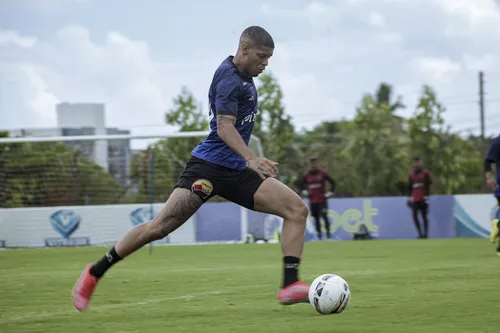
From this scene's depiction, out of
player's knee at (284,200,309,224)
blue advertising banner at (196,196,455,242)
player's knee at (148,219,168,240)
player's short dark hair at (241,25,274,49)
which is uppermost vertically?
player's short dark hair at (241,25,274,49)

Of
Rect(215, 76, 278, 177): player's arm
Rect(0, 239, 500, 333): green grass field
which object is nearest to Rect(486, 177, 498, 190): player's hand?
Rect(0, 239, 500, 333): green grass field

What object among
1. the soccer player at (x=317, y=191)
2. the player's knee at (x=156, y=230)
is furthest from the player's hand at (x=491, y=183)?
the soccer player at (x=317, y=191)

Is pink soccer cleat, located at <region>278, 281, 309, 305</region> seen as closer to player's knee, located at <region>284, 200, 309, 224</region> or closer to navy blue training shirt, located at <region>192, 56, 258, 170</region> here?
player's knee, located at <region>284, 200, 309, 224</region>

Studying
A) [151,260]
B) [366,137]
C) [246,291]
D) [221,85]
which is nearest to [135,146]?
[151,260]

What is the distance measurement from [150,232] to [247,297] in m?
1.58

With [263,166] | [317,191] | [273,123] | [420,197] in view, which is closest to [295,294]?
[263,166]

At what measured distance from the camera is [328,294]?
6453 millimetres

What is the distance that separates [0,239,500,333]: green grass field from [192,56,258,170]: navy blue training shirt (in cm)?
122

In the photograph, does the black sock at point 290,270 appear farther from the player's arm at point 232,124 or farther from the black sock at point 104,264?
the black sock at point 104,264

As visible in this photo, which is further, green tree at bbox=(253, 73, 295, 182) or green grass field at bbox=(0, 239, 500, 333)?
green tree at bbox=(253, 73, 295, 182)

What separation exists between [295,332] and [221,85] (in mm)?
2050

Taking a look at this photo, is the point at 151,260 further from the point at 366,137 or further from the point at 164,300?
the point at 366,137

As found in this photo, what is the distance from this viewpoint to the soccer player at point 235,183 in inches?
269

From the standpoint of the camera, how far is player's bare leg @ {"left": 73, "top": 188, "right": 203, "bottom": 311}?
6918 millimetres
